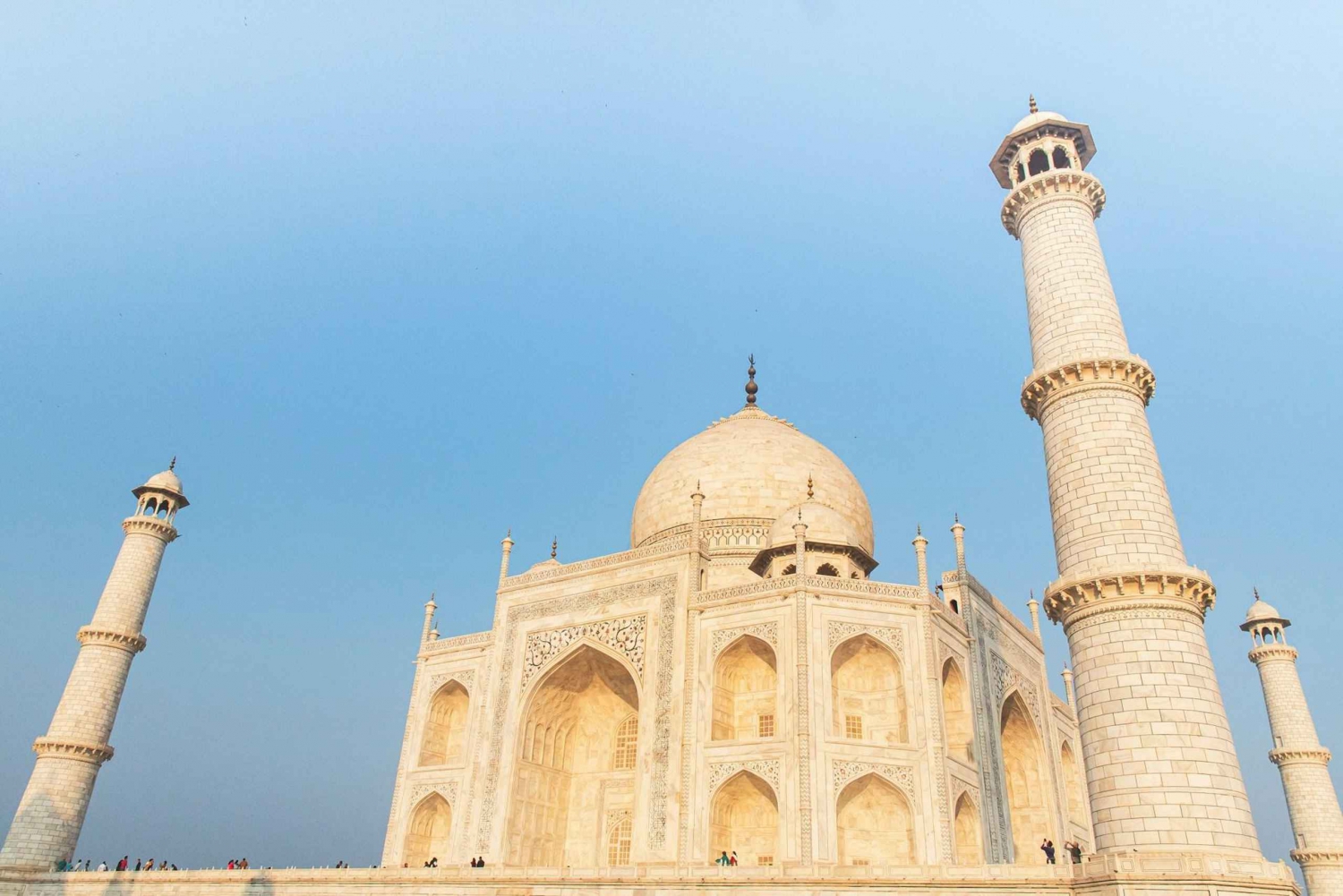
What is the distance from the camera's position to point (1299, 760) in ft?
81.9

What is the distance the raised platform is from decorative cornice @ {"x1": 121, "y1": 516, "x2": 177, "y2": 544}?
9034 millimetres

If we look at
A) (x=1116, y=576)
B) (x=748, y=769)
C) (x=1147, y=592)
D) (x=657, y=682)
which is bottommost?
(x=748, y=769)

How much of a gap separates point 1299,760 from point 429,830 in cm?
2300

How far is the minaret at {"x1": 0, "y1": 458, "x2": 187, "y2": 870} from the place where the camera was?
22.8 meters

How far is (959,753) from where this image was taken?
20.1 meters

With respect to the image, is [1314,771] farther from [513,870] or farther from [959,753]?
[513,870]

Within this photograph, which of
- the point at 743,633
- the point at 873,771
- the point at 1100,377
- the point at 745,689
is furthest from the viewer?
the point at 745,689

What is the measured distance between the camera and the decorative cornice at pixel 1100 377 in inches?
496

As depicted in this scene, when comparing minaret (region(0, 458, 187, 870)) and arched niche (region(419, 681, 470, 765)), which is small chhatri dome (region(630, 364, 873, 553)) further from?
minaret (region(0, 458, 187, 870))

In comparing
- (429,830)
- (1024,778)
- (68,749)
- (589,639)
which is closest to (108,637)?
(68,749)

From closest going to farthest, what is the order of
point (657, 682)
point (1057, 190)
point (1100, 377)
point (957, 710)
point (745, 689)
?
1. point (1100, 377)
2. point (1057, 190)
3. point (657, 682)
4. point (745, 689)
5. point (957, 710)

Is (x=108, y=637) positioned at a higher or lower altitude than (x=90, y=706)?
higher

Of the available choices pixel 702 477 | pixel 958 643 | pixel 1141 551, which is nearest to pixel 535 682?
pixel 702 477

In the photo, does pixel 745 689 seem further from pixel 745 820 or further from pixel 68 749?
pixel 68 749
